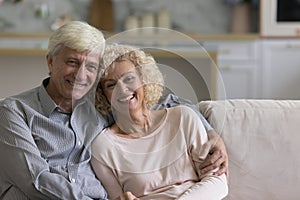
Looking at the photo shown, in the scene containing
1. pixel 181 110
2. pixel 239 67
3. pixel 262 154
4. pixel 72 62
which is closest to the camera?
pixel 72 62

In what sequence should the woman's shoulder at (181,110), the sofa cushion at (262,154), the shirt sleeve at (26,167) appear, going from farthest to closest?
the sofa cushion at (262,154) → the woman's shoulder at (181,110) → the shirt sleeve at (26,167)

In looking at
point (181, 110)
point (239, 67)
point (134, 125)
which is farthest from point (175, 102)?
point (239, 67)

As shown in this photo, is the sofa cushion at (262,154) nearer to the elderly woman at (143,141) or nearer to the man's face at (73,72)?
the elderly woman at (143,141)

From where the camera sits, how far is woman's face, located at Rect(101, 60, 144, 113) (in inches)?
84.6

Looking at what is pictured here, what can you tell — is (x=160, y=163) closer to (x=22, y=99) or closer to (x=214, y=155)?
(x=214, y=155)

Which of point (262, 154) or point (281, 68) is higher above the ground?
point (262, 154)

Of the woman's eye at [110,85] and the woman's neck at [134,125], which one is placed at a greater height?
the woman's eye at [110,85]

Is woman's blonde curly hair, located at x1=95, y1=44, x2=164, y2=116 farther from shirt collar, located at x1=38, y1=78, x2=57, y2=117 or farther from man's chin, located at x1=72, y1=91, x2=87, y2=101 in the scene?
shirt collar, located at x1=38, y1=78, x2=57, y2=117

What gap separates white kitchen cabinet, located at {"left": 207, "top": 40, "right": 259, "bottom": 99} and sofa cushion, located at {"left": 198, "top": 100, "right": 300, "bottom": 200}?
297cm

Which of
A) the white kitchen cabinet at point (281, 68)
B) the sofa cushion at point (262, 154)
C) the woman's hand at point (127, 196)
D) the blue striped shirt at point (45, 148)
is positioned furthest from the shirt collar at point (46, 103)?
the white kitchen cabinet at point (281, 68)

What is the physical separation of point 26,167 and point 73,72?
35cm

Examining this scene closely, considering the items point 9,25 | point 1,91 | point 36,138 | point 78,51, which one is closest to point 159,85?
point 78,51

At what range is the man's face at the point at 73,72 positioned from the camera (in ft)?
7.00

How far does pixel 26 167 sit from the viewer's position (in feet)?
6.66
